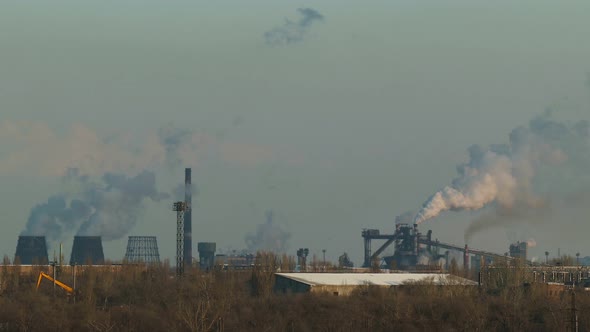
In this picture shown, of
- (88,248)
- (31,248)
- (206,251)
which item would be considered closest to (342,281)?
(88,248)

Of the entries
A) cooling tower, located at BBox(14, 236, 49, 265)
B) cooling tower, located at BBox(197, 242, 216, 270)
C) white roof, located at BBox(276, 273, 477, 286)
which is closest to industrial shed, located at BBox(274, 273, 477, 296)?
white roof, located at BBox(276, 273, 477, 286)

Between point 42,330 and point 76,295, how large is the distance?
16962mm

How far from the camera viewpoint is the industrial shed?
277 feet

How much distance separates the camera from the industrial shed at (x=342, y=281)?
3325 inches

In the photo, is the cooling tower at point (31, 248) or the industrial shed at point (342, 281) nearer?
the industrial shed at point (342, 281)

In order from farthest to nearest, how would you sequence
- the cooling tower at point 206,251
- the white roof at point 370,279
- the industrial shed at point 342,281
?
the cooling tower at point 206,251, the white roof at point 370,279, the industrial shed at point 342,281

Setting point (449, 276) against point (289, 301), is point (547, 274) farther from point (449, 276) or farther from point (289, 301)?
point (289, 301)

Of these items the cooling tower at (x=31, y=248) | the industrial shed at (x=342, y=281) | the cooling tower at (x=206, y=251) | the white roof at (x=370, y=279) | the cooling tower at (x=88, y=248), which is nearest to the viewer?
the industrial shed at (x=342, y=281)

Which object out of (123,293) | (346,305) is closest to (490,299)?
(346,305)

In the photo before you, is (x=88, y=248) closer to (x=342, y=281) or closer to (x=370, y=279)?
(x=370, y=279)

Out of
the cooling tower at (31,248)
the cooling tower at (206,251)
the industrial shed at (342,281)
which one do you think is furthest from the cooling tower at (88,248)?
the industrial shed at (342,281)

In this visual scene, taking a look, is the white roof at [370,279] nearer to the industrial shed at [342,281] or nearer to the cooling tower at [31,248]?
the industrial shed at [342,281]

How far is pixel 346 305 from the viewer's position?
71.8 m

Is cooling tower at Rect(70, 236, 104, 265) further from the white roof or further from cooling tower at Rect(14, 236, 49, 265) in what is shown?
the white roof
